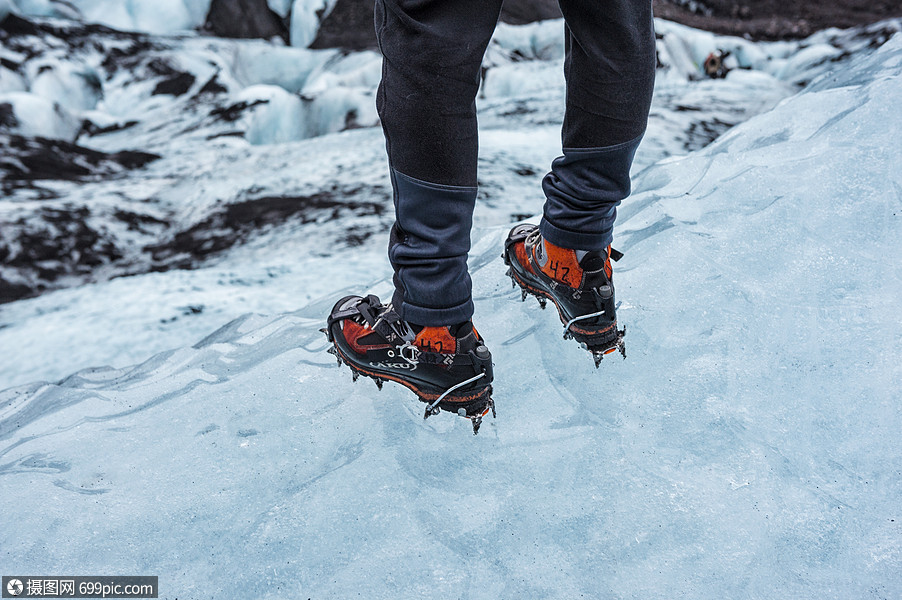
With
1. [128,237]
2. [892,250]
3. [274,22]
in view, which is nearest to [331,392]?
[892,250]

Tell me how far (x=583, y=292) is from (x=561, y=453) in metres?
0.35

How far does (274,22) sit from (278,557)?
10.4 m

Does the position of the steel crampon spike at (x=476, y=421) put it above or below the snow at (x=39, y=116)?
above

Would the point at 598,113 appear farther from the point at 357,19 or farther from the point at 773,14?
the point at 773,14

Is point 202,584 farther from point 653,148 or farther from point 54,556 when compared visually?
point 653,148

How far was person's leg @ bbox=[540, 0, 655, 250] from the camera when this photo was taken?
0.94 meters

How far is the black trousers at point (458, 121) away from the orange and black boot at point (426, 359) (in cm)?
5

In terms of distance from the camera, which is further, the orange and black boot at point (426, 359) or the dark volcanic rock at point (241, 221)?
the dark volcanic rock at point (241, 221)

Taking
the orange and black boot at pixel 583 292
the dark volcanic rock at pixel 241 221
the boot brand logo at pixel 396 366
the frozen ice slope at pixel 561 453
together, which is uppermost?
the orange and black boot at pixel 583 292

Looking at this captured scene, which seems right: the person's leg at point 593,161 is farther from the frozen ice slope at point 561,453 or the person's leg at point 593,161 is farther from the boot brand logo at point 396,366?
the boot brand logo at point 396,366

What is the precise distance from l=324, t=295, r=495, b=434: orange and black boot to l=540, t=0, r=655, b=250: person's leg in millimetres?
344

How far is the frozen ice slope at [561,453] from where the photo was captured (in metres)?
0.87

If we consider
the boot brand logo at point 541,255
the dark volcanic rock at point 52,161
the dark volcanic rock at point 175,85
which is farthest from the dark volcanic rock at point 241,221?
the dark volcanic rock at point 175,85

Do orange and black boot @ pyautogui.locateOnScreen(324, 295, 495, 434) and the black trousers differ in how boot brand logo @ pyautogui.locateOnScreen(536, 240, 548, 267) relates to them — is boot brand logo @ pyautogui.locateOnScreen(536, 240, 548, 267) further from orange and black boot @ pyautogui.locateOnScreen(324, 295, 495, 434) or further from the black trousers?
orange and black boot @ pyautogui.locateOnScreen(324, 295, 495, 434)
